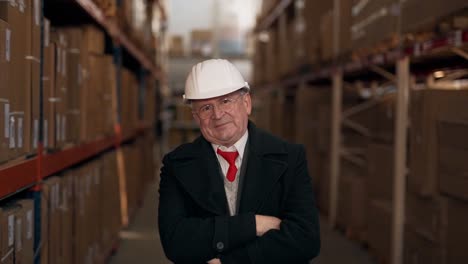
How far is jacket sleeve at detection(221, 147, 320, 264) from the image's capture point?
195 cm

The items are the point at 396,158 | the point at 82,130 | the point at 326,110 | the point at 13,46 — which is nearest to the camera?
the point at 13,46

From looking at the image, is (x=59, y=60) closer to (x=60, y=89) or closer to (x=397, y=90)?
(x=60, y=89)

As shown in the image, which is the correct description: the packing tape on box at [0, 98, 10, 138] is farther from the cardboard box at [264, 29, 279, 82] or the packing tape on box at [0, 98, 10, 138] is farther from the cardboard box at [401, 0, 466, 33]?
the cardboard box at [264, 29, 279, 82]

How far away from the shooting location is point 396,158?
4141 millimetres

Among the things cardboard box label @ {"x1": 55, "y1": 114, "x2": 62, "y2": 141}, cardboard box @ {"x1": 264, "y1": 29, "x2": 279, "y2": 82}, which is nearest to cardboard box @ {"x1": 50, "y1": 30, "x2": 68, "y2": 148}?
cardboard box label @ {"x1": 55, "y1": 114, "x2": 62, "y2": 141}

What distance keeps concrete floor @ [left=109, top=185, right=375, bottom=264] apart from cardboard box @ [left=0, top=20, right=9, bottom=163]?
2623 mm

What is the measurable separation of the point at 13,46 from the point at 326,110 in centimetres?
462

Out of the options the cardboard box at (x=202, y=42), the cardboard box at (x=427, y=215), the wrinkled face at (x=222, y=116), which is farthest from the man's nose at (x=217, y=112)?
the cardboard box at (x=202, y=42)

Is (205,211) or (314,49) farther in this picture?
(314,49)

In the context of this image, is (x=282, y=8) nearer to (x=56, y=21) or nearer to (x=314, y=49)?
(x=314, y=49)

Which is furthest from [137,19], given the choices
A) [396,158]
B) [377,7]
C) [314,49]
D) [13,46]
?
[13,46]

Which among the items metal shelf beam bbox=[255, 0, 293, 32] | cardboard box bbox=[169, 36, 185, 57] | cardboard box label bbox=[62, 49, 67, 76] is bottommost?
cardboard box label bbox=[62, 49, 67, 76]

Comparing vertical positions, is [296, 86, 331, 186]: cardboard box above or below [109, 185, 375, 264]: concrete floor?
above

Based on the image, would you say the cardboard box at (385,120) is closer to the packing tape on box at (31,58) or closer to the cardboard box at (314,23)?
the cardboard box at (314,23)
